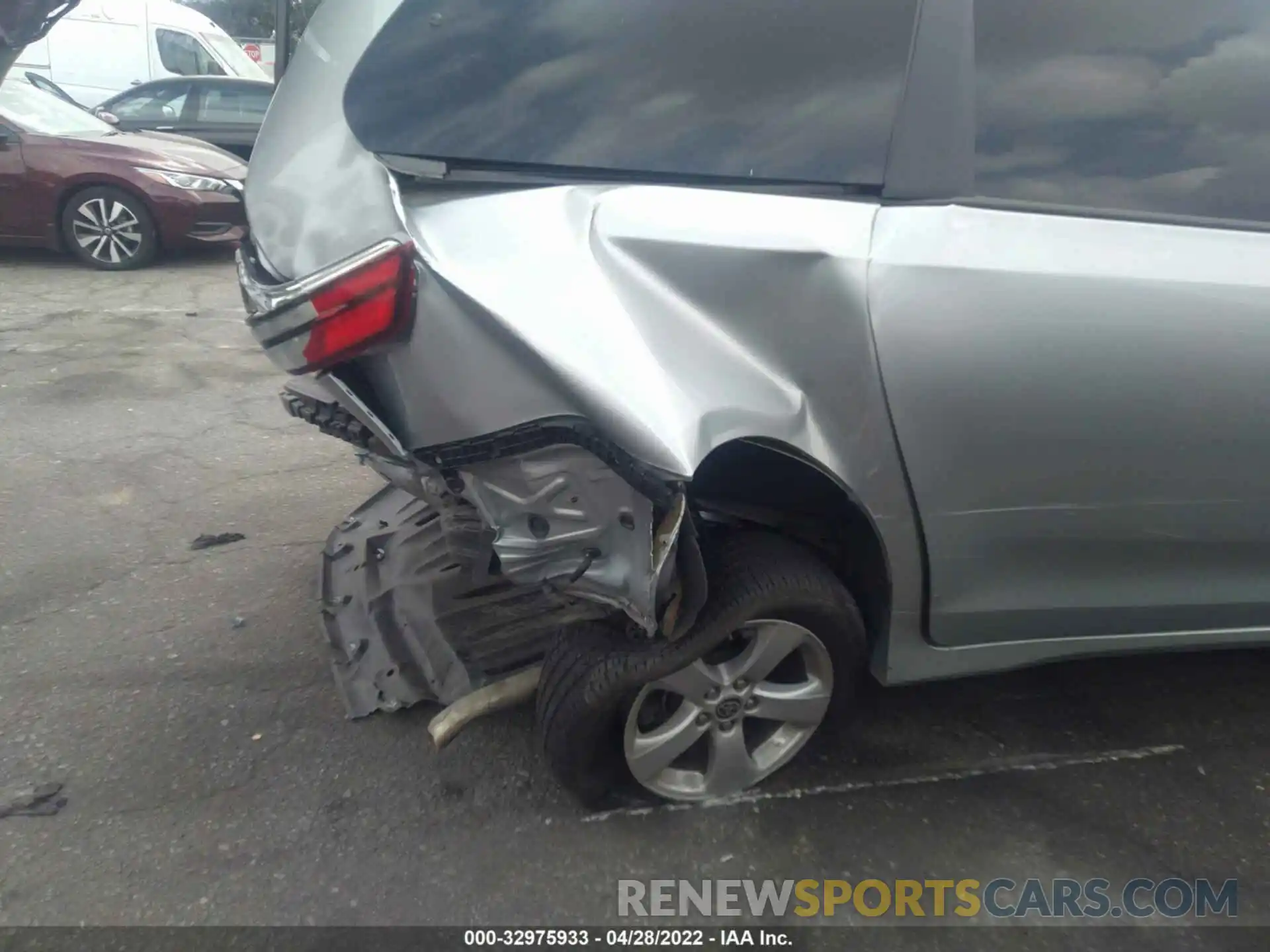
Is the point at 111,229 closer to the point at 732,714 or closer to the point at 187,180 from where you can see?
the point at 187,180

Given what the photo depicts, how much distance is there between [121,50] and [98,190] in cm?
615

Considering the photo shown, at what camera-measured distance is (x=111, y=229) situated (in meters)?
7.83

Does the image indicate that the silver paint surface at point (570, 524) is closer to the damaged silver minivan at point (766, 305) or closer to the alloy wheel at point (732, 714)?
the damaged silver minivan at point (766, 305)

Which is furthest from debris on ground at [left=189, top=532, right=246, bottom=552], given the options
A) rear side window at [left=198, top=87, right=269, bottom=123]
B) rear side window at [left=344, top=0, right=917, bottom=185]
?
rear side window at [left=198, top=87, right=269, bottom=123]

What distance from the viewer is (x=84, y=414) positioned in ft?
15.8

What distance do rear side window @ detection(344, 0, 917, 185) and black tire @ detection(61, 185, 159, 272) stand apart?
688cm

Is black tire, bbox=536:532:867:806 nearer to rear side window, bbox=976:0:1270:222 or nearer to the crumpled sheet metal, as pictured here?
the crumpled sheet metal

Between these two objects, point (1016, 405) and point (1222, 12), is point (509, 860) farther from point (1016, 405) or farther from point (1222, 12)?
point (1222, 12)

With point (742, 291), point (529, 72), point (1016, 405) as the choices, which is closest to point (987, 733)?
point (1016, 405)

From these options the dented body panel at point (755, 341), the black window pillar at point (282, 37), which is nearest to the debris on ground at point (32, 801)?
the dented body panel at point (755, 341)

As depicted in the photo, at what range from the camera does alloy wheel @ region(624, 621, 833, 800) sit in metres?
2.21

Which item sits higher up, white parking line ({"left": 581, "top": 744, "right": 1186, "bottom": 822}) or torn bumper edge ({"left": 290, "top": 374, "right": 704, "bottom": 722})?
torn bumper edge ({"left": 290, "top": 374, "right": 704, "bottom": 722})

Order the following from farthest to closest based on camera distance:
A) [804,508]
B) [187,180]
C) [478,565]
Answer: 1. [187,180]
2. [478,565]
3. [804,508]

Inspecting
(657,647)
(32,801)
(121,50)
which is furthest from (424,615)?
(121,50)
